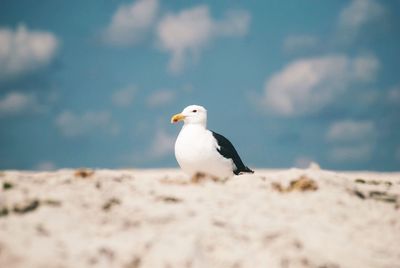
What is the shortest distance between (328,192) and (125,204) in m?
2.42

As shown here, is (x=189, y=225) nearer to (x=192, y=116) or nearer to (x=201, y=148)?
(x=201, y=148)

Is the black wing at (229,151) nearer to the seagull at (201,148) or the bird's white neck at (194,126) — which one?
the seagull at (201,148)

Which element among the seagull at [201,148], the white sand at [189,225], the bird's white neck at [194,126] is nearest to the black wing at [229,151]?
the seagull at [201,148]

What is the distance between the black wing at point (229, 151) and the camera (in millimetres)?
9727

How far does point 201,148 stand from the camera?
30.2 feet

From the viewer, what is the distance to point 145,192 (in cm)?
629

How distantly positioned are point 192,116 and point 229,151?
0.89 m

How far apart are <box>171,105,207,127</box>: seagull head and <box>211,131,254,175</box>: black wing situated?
0.33 meters

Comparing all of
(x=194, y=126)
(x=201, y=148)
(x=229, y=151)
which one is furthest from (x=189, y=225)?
(x=229, y=151)

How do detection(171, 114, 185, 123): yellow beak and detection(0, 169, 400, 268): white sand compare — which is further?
detection(171, 114, 185, 123): yellow beak

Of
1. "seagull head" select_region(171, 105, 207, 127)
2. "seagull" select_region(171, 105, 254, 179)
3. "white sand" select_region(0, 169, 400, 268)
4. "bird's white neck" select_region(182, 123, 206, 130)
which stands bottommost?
"white sand" select_region(0, 169, 400, 268)

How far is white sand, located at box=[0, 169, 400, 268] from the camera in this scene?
5055 millimetres

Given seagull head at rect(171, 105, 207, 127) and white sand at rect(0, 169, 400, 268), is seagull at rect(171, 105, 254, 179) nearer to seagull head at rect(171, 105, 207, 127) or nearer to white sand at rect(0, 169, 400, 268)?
seagull head at rect(171, 105, 207, 127)

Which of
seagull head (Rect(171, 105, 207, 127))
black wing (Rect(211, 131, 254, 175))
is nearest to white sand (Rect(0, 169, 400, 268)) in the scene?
black wing (Rect(211, 131, 254, 175))
